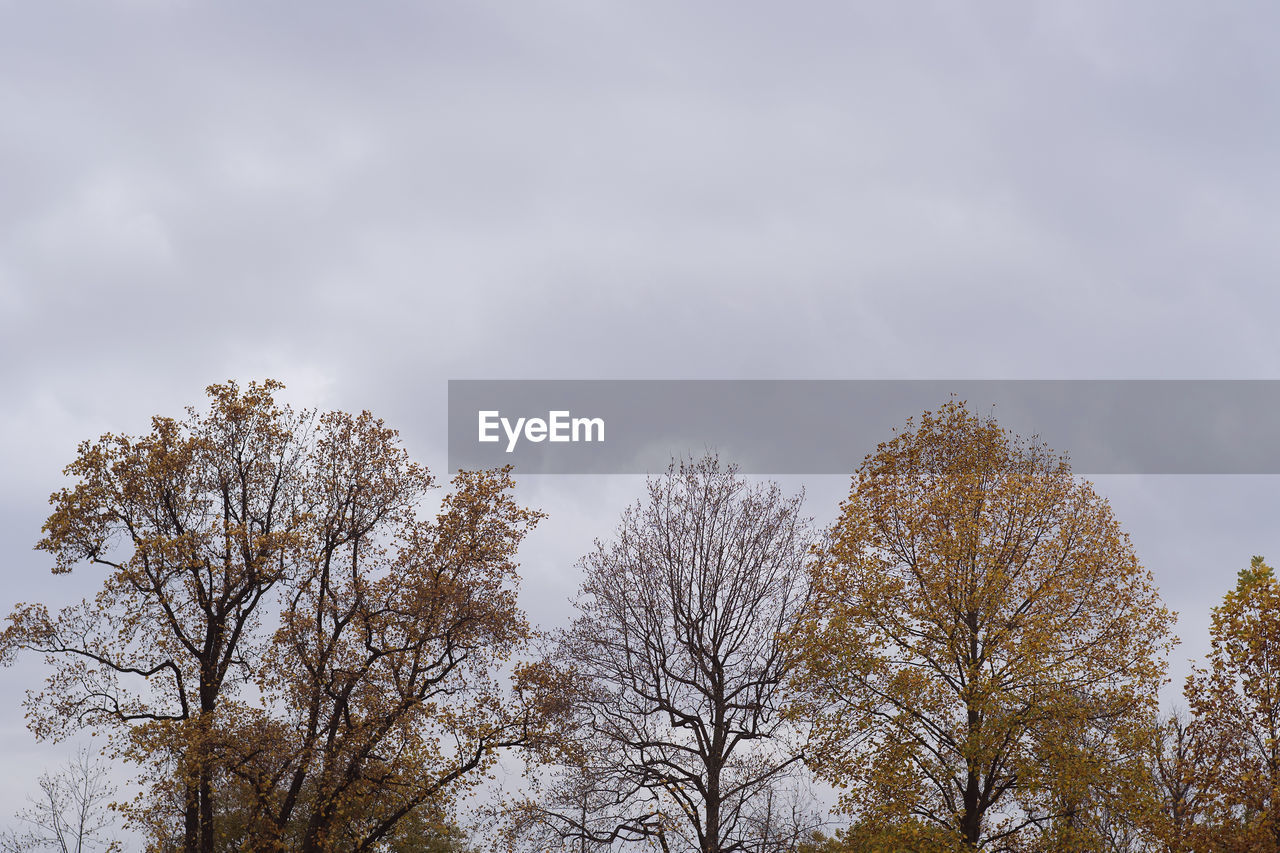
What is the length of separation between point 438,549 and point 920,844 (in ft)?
49.3

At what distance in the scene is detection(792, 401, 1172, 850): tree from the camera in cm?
2402

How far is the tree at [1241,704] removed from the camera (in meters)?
20.1

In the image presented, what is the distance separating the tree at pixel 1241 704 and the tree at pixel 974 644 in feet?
8.30

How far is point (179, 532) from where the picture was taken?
3105cm

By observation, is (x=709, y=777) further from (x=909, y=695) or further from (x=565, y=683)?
(x=909, y=695)

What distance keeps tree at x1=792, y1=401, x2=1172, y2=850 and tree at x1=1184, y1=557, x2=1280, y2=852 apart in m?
2.53

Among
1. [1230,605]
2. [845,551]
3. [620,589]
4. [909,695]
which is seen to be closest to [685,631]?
[620,589]

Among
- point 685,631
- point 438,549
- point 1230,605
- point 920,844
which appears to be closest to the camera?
point 1230,605

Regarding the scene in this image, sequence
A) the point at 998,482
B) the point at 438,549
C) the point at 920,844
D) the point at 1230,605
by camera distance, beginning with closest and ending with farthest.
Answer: the point at 1230,605 → the point at 920,844 → the point at 998,482 → the point at 438,549

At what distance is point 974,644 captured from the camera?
26047 millimetres

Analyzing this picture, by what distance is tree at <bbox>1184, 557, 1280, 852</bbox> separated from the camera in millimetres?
20125

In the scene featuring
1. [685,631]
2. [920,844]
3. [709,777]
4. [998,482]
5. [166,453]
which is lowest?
[920,844]

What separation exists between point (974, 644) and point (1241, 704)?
6149 mm

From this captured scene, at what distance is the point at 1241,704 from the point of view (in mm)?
21297
